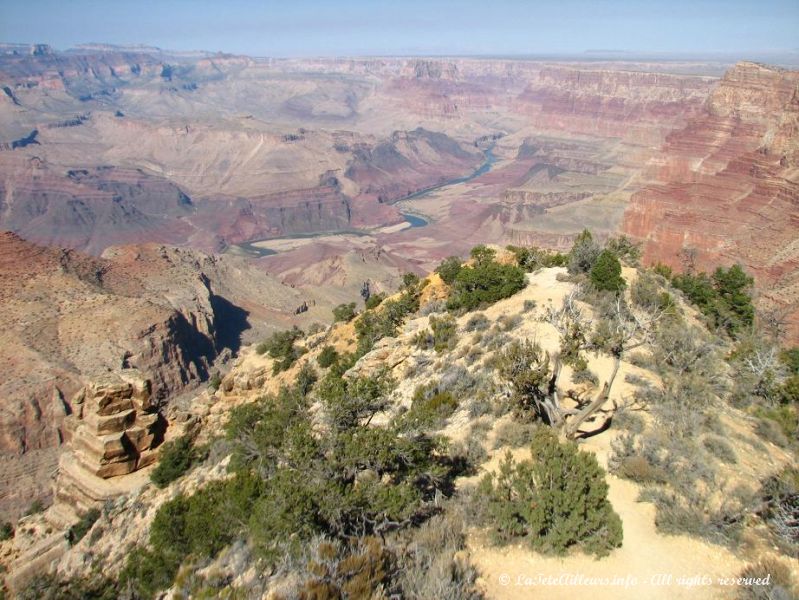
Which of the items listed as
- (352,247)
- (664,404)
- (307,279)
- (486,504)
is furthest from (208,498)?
(352,247)

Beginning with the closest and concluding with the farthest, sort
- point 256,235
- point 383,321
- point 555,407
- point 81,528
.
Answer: point 555,407 < point 81,528 < point 383,321 < point 256,235

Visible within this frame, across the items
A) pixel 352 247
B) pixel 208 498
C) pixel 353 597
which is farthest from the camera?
pixel 352 247

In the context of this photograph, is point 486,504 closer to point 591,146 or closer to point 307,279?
point 307,279

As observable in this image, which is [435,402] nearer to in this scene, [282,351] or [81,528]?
[81,528]

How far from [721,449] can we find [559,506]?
16.0 feet

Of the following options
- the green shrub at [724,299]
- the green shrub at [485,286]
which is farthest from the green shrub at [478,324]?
the green shrub at [724,299]

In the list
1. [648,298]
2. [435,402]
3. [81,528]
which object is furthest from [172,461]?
[648,298]

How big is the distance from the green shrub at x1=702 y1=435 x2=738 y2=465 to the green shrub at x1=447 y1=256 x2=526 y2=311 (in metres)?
13.0

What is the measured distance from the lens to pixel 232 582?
31.9ft

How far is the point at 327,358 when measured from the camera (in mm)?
24750

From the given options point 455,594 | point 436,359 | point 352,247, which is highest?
point 455,594

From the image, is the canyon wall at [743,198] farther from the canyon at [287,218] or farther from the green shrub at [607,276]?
the green shrub at [607,276]

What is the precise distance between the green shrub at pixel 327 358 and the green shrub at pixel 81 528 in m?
10.5

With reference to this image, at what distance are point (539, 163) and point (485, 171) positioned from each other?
3233 cm
